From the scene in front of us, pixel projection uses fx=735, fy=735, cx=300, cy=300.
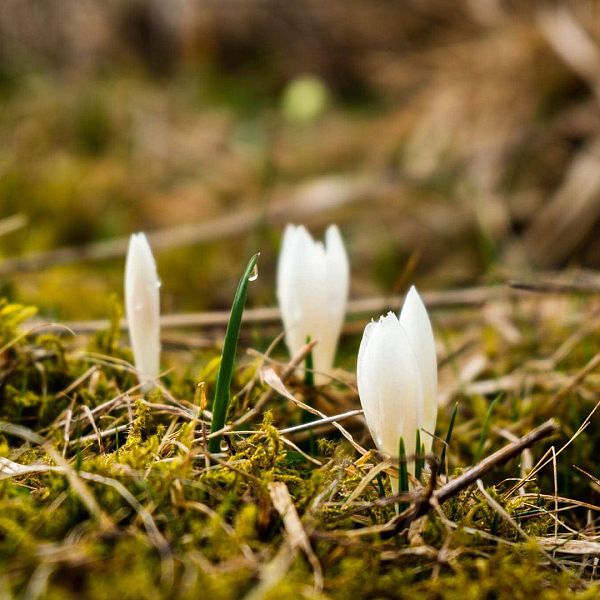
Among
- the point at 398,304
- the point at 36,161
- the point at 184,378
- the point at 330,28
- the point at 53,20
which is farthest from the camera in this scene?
the point at 53,20

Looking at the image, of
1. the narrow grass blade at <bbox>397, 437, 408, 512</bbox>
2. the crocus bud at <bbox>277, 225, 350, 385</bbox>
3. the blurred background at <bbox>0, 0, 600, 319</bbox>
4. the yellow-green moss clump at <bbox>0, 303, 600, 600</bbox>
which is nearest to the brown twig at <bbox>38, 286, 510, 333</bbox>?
the blurred background at <bbox>0, 0, 600, 319</bbox>

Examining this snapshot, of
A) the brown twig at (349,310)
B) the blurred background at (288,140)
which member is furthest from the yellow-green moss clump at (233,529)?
the blurred background at (288,140)

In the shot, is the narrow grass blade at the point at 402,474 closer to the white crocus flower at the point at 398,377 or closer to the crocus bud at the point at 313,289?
the white crocus flower at the point at 398,377

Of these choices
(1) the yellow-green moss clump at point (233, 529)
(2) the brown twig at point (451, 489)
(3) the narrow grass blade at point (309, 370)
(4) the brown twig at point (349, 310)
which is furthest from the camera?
(4) the brown twig at point (349, 310)

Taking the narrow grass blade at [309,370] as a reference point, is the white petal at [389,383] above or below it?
above

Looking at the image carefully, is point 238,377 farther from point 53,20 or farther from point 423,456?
point 53,20

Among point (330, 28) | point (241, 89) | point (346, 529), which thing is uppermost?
point (330, 28)

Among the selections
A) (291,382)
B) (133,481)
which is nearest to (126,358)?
(291,382)
